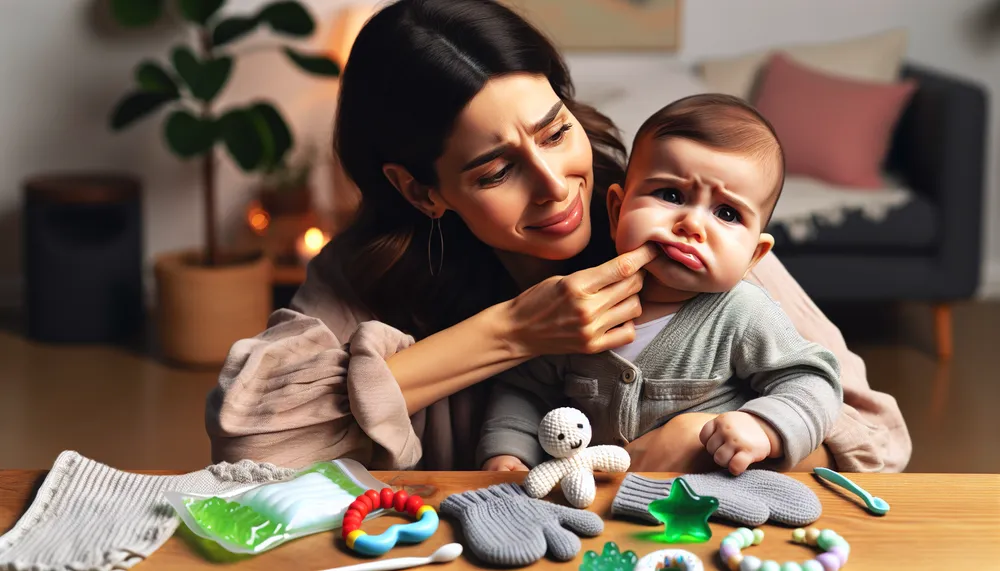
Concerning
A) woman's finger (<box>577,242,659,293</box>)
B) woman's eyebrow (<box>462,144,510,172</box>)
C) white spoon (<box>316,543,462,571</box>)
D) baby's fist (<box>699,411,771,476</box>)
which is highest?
woman's eyebrow (<box>462,144,510,172</box>)

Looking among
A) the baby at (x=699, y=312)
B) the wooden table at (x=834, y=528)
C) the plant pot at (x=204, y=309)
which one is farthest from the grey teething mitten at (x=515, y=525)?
the plant pot at (x=204, y=309)

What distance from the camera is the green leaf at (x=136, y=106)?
3.93 meters

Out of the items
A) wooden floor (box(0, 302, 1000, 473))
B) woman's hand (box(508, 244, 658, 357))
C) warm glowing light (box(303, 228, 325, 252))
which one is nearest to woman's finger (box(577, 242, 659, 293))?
woman's hand (box(508, 244, 658, 357))

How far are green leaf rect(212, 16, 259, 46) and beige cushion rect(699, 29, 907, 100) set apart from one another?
1755mm

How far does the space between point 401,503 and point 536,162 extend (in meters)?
0.48

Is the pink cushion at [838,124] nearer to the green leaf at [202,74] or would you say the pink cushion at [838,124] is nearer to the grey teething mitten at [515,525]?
the green leaf at [202,74]

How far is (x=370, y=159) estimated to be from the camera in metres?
1.54

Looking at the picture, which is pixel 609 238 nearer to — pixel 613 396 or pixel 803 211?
pixel 613 396

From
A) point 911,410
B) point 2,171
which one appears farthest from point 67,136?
point 911,410

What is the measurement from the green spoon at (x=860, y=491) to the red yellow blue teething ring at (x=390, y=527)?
41 centimetres

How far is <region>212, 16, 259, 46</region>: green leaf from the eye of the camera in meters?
3.84

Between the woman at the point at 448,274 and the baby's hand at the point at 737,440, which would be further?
the woman at the point at 448,274

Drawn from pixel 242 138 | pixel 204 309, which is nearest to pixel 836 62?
pixel 242 138

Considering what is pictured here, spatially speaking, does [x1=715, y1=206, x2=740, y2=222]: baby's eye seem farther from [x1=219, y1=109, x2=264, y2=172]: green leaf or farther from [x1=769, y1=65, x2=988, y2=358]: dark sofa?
[x1=219, y1=109, x2=264, y2=172]: green leaf
